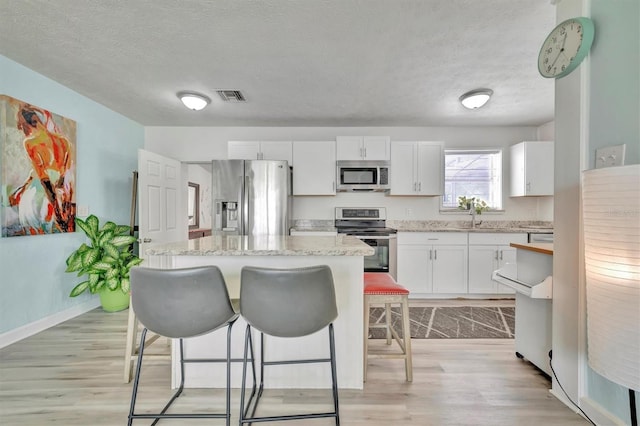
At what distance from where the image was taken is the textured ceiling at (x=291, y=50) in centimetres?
182

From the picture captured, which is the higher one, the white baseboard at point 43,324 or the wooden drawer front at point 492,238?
the wooden drawer front at point 492,238

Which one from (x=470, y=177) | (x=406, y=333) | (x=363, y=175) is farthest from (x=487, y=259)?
(x=406, y=333)

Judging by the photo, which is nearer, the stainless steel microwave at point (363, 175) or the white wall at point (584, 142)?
the white wall at point (584, 142)

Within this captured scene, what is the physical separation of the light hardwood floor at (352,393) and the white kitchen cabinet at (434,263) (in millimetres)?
1357

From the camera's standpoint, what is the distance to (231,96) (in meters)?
3.13

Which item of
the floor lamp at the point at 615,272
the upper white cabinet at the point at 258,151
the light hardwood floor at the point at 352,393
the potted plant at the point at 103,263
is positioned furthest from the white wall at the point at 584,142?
the potted plant at the point at 103,263

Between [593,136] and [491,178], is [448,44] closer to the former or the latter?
[593,136]

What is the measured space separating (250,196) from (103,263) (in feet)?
5.48

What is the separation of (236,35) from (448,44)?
5.14ft

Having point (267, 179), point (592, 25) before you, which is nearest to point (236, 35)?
point (267, 179)

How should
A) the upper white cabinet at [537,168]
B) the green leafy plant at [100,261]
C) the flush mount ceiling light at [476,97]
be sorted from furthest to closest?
the upper white cabinet at [537,168]
the flush mount ceiling light at [476,97]
the green leafy plant at [100,261]

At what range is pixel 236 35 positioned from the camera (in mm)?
2057

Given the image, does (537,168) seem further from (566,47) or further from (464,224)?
(566,47)

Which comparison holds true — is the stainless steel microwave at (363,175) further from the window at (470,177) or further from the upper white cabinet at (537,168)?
the upper white cabinet at (537,168)
